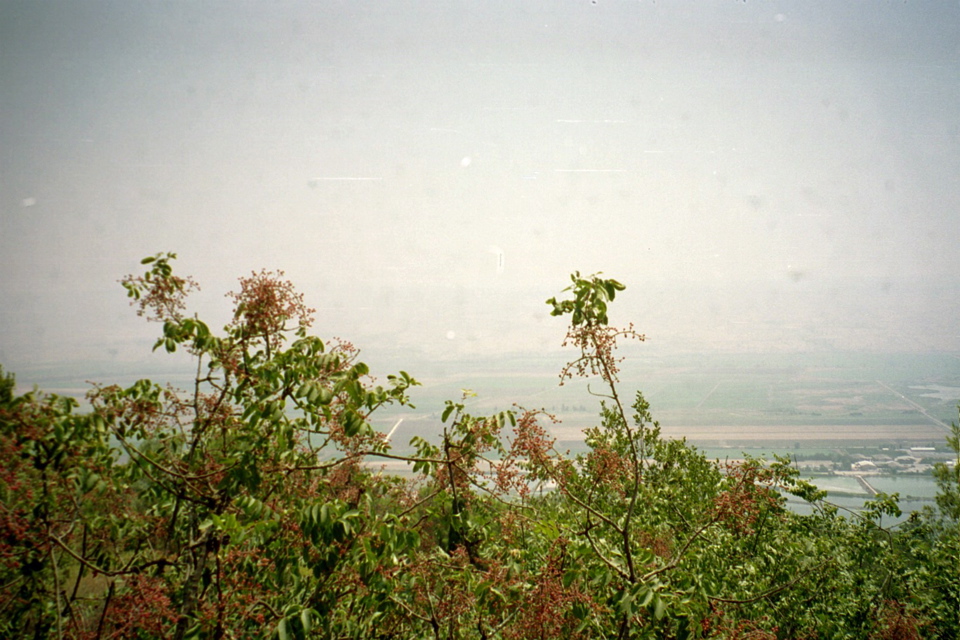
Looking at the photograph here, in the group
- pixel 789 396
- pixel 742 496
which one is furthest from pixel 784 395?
A: pixel 742 496

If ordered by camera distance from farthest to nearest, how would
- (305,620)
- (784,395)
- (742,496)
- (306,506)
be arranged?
(784,395) < (742,496) < (306,506) < (305,620)

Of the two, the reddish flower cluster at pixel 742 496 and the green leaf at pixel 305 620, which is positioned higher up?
the reddish flower cluster at pixel 742 496

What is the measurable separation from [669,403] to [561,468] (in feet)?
46.5

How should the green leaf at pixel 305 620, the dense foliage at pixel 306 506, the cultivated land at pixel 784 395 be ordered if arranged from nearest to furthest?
the green leaf at pixel 305 620 → the dense foliage at pixel 306 506 → the cultivated land at pixel 784 395

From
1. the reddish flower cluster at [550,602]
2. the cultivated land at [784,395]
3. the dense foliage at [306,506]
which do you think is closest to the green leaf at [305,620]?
the dense foliage at [306,506]

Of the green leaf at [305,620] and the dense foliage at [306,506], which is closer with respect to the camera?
the green leaf at [305,620]

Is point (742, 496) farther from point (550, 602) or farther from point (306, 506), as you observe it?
point (306, 506)

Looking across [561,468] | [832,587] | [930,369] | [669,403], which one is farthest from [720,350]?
[561,468]

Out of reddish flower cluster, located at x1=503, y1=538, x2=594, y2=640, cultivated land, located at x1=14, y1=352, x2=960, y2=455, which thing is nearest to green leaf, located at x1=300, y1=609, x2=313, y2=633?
reddish flower cluster, located at x1=503, y1=538, x2=594, y2=640

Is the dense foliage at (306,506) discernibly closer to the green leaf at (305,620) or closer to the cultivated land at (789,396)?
the green leaf at (305,620)

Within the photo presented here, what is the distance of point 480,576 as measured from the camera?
112 inches

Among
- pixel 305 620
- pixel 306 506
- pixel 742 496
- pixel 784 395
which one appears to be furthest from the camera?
pixel 784 395

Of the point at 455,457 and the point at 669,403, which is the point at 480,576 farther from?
the point at 669,403

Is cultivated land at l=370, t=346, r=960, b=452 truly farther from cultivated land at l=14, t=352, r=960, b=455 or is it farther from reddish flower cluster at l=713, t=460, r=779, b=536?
reddish flower cluster at l=713, t=460, r=779, b=536
